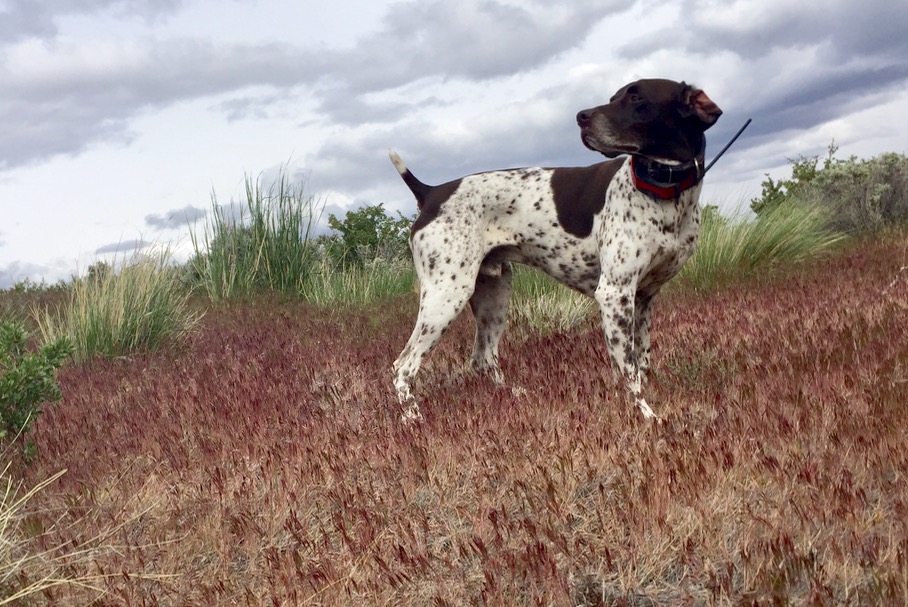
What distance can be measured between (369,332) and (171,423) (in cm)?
327

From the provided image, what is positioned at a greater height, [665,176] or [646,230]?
[665,176]

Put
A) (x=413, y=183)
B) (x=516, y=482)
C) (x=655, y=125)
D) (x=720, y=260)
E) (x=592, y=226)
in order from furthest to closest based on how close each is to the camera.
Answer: (x=720, y=260)
(x=413, y=183)
(x=592, y=226)
(x=655, y=125)
(x=516, y=482)

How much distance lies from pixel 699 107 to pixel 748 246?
5.80 metres

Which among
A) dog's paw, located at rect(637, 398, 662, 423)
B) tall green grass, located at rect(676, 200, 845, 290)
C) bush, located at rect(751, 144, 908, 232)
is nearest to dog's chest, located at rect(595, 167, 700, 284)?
dog's paw, located at rect(637, 398, 662, 423)

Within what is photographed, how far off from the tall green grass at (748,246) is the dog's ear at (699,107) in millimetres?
4851

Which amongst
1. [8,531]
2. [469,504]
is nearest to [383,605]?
[469,504]

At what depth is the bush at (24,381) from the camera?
4.50 metres

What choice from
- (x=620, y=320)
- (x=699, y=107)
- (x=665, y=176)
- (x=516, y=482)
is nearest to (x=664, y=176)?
(x=665, y=176)

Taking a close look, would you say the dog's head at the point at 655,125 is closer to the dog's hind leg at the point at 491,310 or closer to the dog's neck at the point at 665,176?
the dog's neck at the point at 665,176

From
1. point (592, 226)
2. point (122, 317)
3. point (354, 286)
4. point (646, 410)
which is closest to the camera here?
point (646, 410)

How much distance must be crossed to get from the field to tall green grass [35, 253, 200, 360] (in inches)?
76.7

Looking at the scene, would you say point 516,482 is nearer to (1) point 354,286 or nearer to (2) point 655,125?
(2) point 655,125

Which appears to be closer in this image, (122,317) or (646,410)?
(646,410)

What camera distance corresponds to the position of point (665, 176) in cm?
450
